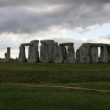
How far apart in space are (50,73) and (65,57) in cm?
2728

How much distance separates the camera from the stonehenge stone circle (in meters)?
52.1

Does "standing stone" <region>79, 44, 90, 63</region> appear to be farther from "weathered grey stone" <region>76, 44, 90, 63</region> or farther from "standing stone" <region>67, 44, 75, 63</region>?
"standing stone" <region>67, 44, 75, 63</region>

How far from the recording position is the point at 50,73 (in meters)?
28.1

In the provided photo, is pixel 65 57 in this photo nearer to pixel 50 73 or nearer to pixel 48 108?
pixel 50 73

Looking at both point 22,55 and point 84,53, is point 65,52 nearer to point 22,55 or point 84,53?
point 84,53

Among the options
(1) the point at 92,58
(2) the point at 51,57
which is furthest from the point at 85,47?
(2) the point at 51,57

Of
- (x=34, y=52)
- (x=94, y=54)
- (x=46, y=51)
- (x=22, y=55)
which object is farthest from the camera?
(x=22, y=55)

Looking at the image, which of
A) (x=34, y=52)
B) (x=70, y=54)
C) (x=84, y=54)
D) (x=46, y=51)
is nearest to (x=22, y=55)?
(x=34, y=52)

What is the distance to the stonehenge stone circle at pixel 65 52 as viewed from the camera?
52.1 metres

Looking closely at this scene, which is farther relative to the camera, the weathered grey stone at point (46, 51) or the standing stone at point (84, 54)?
the weathered grey stone at point (46, 51)

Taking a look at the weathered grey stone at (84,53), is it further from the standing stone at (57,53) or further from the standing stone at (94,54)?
the standing stone at (57,53)

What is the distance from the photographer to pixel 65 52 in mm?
55344

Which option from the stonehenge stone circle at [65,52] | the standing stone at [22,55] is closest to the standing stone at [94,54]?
the stonehenge stone circle at [65,52]

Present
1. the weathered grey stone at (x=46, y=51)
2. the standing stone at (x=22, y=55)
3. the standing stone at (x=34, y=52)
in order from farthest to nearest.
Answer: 1. the standing stone at (x=22, y=55)
2. the standing stone at (x=34, y=52)
3. the weathered grey stone at (x=46, y=51)
